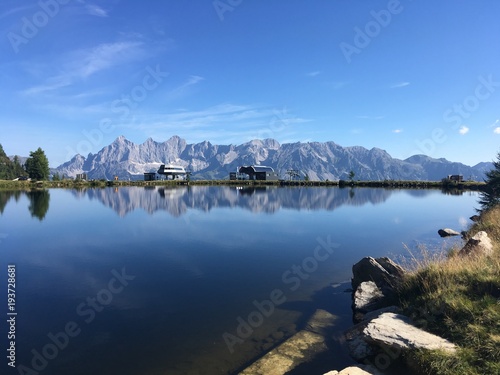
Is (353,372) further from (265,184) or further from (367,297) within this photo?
(265,184)

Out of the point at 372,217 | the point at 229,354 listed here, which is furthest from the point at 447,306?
the point at 372,217

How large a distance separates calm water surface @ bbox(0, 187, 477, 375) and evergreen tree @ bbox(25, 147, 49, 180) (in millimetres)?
123361

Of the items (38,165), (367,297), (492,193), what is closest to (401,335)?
(367,297)

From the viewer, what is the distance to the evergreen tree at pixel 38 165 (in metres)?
147

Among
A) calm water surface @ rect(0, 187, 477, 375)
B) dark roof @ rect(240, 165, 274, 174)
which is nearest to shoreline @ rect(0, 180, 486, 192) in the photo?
dark roof @ rect(240, 165, 274, 174)

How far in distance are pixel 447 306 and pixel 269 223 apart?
116 ft

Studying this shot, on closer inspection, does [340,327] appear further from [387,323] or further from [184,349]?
[184,349]

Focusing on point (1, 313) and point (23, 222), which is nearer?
point (1, 313)

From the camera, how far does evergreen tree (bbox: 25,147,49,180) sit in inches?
5802

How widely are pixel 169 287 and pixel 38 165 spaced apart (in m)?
159

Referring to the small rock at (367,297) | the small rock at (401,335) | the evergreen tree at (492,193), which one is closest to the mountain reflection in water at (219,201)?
the evergreen tree at (492,193)

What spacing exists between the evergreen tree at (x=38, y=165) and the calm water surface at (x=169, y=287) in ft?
405

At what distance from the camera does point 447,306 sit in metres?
11.8

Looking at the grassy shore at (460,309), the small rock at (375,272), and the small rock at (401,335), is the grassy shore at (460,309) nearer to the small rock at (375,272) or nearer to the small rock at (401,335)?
the small rock at (401,335)
